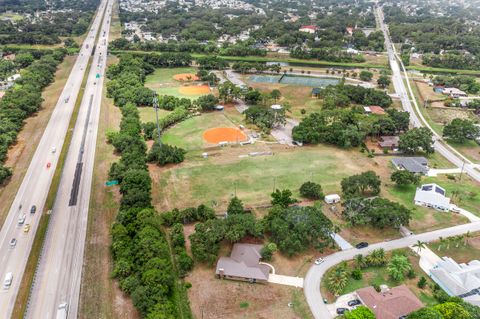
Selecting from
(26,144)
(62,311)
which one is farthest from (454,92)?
(26,144)

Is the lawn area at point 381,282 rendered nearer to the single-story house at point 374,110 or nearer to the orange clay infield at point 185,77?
the single-story house at point 374,110

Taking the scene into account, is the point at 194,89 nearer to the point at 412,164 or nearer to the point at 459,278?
the point at 412,164

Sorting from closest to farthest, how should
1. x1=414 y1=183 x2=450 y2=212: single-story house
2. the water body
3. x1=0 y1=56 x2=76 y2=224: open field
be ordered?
x1=414 y1=183 x2=450 y2=212: single-story house, x1=0 y1=56 x2=76 y2=224: open field, the water body

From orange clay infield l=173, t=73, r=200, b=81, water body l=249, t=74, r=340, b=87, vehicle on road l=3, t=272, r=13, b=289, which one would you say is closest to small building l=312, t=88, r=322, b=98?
water body l=249, t=74, r=340, b=87

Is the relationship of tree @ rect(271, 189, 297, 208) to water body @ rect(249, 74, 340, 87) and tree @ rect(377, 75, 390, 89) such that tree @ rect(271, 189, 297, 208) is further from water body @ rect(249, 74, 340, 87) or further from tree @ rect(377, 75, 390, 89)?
tree @ rect(377, 75, 390, 89)

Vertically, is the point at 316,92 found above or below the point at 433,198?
above

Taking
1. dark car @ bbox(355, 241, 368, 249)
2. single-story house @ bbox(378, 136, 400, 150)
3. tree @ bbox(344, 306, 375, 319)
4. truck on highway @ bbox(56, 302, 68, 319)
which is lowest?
truck on highway @ bbox(56, 302, 68, 319)

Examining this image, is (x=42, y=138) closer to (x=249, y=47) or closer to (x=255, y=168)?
(x=255, y=168)
